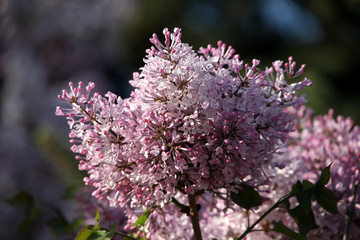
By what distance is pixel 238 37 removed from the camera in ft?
15.5

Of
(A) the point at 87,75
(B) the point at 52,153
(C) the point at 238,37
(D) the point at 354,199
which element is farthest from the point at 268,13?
(D) the point at 354,199

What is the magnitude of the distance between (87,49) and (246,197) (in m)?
3.50

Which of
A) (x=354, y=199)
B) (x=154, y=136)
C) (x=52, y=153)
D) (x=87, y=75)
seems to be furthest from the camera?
(x=87, y=75)

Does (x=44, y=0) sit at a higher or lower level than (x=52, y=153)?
higher

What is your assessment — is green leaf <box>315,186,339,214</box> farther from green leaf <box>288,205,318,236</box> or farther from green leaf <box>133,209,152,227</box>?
green leaf <box>133,209,152,227</box>

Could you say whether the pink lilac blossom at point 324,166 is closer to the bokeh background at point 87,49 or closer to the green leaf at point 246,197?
the green leaf at point 246,197

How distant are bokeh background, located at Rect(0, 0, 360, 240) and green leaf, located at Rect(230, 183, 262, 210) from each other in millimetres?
811

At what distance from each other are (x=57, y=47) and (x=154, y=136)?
340cm

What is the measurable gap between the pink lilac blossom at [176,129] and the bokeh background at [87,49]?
83cm

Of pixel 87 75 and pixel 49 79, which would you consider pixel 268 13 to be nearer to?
pixel 87 75

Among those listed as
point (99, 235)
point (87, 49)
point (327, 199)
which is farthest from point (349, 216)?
point (87, 49)

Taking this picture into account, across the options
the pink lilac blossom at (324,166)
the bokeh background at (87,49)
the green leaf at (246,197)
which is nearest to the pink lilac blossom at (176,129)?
the green leaf at (246,197)

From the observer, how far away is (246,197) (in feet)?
1.70

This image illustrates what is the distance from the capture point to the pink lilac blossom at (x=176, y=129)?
18.1 inches
